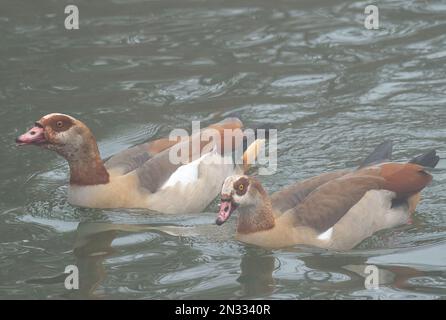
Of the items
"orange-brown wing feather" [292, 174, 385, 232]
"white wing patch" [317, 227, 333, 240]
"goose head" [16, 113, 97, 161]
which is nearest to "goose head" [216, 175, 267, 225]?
"orange-brown wing feather" [292, 174, 385, 232]

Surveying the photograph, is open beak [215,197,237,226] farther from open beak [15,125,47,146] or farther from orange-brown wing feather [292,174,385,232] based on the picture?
open beak [15,125,47,146]

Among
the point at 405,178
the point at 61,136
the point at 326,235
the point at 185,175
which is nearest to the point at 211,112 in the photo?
the point at 185,175

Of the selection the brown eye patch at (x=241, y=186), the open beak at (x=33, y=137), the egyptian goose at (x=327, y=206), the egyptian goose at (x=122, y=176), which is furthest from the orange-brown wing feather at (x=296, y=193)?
the open beak at (x=33, y=137)

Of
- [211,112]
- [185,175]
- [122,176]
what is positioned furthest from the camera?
[211,112]

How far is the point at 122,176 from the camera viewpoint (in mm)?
10555

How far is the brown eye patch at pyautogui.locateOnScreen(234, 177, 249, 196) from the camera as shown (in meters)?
9.21

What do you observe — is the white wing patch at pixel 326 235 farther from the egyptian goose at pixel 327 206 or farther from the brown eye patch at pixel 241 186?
the brown eye patch at pixel 241 186

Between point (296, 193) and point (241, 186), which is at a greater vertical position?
point (241, 186)

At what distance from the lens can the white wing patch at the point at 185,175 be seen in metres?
10.5

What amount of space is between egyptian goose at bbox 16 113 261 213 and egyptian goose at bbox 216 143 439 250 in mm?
1136

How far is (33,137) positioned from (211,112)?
326 cm

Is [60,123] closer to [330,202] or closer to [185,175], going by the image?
[185,175]

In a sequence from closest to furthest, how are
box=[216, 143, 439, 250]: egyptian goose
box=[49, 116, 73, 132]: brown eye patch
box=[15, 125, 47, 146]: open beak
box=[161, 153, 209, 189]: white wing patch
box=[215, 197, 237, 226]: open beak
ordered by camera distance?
box=[215, 197, 237, 226]: open beak → box=[216, 143, 439, 250]: egyptian goose → box=[15, 125, 47, 146]: open beak → box=[49, 116, 73, 132]: brown eye patch → box=[161, 153, 209, 189]: white wing patch

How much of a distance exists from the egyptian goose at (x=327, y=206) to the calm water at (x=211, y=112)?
0.50 ft
